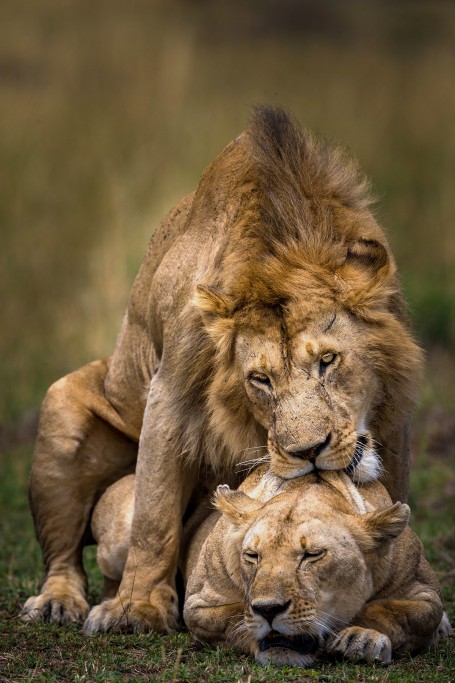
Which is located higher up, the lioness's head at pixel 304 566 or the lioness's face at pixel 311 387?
the lioness's face at pixel 311 387

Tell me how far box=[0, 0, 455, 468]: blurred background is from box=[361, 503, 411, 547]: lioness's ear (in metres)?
4.43

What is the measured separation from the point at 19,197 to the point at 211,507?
7974 mm

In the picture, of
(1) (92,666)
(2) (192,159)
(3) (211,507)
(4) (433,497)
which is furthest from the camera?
(2) (192,159)

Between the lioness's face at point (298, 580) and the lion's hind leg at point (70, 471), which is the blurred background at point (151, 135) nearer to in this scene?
the lion's hind leg at point (70, 471)

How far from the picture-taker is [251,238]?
4930mm

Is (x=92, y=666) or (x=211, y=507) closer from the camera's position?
(x=92, y=666)

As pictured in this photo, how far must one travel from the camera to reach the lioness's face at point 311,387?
4.39 m

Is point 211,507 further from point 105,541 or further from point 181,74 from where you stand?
point 181,74

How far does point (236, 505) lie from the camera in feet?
15.0

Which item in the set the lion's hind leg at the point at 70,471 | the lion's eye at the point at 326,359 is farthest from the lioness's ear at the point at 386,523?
the lion's hind leg at the point at 70,471

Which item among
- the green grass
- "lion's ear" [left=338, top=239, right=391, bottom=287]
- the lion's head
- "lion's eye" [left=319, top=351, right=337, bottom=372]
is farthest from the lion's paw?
"lion's ear" [left=338, top=239, right=391, bottom=287]

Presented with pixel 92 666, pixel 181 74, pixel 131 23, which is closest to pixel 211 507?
pixel 92 666

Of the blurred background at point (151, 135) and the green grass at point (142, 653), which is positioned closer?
the green grass at point (142, 653)

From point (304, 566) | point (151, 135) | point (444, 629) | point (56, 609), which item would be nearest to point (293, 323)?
point (304, 566)
